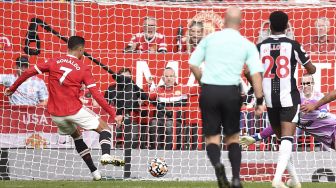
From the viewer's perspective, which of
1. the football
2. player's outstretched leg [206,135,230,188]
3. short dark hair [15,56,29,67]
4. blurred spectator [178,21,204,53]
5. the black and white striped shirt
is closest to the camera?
player's outstretched leg [206,135,230,188]

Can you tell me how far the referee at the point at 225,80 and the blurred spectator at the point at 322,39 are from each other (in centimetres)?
698

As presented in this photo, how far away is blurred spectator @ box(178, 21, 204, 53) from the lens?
16062 millimetres

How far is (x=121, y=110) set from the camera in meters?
15.6

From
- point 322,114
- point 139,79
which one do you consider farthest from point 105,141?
point 139,79

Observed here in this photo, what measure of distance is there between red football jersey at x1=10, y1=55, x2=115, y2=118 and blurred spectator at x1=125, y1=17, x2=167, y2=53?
3343 mm

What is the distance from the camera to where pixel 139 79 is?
16.3 m

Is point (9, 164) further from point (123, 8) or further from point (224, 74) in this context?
point (224, 74)

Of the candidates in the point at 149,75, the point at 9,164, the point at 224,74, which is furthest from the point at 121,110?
the point at 224,74

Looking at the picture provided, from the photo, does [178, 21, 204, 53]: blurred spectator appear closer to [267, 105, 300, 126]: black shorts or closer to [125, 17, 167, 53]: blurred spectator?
[125, 17, 167, 53]: blurred spectator

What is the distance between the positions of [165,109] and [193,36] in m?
1.51

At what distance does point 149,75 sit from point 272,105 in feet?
18.8

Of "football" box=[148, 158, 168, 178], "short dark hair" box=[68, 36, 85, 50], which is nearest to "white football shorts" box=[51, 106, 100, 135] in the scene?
"short dark hair" box=[68, 36, 85, 50]

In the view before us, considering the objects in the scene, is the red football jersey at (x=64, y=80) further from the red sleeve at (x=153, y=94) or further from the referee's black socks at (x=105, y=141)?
the red sleeve at (x=153, y=94)

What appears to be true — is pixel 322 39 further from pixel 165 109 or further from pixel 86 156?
pixel 86 156
